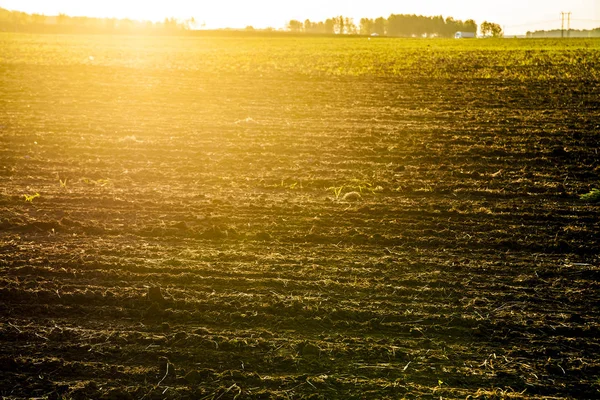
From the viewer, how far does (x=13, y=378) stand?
3910 mm

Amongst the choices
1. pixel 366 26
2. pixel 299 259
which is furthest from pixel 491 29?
pixel 299 259

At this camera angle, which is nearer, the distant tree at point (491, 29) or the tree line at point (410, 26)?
the distant tree at point (491, 29)

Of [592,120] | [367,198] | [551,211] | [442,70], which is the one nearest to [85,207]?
[367,198]

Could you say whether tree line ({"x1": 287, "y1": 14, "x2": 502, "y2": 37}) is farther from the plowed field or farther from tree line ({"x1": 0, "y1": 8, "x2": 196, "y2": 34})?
the plowed field

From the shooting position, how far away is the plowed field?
4.04m

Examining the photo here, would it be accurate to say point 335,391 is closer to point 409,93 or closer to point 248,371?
point 248,371

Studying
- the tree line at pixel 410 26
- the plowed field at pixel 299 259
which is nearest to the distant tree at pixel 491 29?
the tree line at pixel 410 26

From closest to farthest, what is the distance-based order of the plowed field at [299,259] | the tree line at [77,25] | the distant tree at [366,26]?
1. the plowed field at [299,259]
2. the tree line at [77,25]
3. the distant tree at [366,26]

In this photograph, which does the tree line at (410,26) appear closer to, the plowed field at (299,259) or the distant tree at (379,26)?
the distant tree at (379,26)

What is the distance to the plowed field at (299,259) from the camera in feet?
13.3

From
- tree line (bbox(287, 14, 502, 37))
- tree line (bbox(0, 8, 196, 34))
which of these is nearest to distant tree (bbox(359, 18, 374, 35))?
tree line (bbox(287, 14, 502, 37))

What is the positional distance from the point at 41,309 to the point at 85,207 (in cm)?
279

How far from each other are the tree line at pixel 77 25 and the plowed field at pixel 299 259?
67573mm

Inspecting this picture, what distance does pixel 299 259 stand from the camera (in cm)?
586
